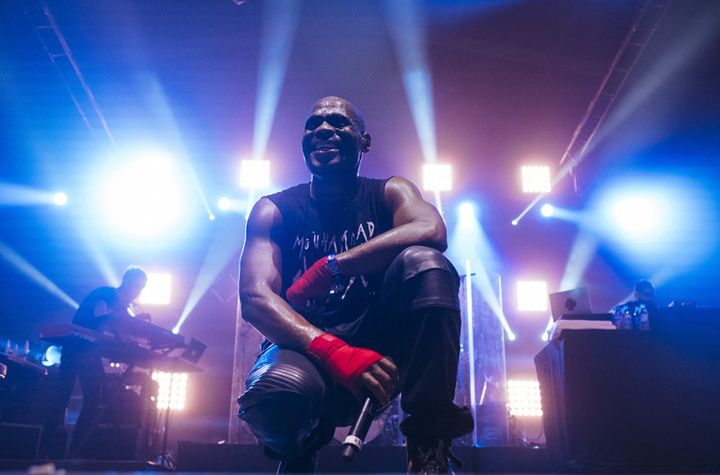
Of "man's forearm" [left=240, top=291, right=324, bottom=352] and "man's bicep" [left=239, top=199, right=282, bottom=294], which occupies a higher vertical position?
"man's bicep" [left=239, top=199, right=282, bottom=294]

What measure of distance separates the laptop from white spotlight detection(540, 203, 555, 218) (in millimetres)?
6308

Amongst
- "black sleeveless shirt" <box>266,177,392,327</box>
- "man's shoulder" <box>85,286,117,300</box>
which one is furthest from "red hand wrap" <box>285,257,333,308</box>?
"man's shoulder" <box>85,286,117,300</box>

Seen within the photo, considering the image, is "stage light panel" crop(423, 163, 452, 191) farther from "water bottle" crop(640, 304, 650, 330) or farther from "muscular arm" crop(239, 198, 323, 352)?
"muscular arm" crop(239, 198, 323, 352)

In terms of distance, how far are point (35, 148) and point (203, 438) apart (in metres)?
6.40

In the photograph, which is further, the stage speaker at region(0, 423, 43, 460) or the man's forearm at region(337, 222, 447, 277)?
the stage speaker at region(0, 423, 43, 460)

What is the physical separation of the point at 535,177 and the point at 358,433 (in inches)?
458

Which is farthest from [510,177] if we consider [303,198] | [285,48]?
[303,198]

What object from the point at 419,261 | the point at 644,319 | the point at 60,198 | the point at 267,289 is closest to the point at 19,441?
the point at 267,289

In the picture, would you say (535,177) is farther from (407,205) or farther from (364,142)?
(407,205)

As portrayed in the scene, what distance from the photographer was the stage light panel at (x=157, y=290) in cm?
1173

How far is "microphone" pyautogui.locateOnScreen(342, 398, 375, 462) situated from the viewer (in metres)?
1.61

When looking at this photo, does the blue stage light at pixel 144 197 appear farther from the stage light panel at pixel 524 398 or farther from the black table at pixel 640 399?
the black table at pixel 640 399

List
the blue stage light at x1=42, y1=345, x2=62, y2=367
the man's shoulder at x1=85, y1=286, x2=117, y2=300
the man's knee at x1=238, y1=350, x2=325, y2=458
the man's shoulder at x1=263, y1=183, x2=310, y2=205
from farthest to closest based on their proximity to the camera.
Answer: the blue stage light at x1=42, y1=345, x2=62, y2=367 → the man's shoulder at x1=85, y1=286, x2=117, y2=300 → the man's shoulder at x1=263, y1=183, x2=310, y2=205 → the man's knee at x1=238, y1=350, x2=325, y2=458

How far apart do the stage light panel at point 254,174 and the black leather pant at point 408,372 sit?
10042 millimetres
